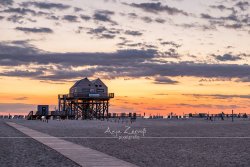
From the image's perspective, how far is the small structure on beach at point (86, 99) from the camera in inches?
4631

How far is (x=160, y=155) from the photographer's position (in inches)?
719

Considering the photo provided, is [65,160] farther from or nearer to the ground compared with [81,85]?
nearer to the ground

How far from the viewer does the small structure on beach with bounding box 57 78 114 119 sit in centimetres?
11762

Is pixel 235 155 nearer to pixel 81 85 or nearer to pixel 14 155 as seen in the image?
pixel 14 155

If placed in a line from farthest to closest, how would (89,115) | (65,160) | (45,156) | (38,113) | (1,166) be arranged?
1. (89,115)
2. (38,113)
3. (45,156)
4. (65,160)
5. (1,166)

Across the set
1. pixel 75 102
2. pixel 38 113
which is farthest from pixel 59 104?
pixel 38 113

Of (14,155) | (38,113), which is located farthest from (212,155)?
(38,113)

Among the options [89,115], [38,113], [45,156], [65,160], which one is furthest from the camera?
[89,115]

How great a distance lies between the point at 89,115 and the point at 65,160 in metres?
106

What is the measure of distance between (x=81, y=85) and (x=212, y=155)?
102 meters

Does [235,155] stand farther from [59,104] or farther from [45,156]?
[59,104]

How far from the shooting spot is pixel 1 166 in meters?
14.1

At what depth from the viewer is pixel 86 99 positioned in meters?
120

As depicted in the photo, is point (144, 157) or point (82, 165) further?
point (144, 157)
